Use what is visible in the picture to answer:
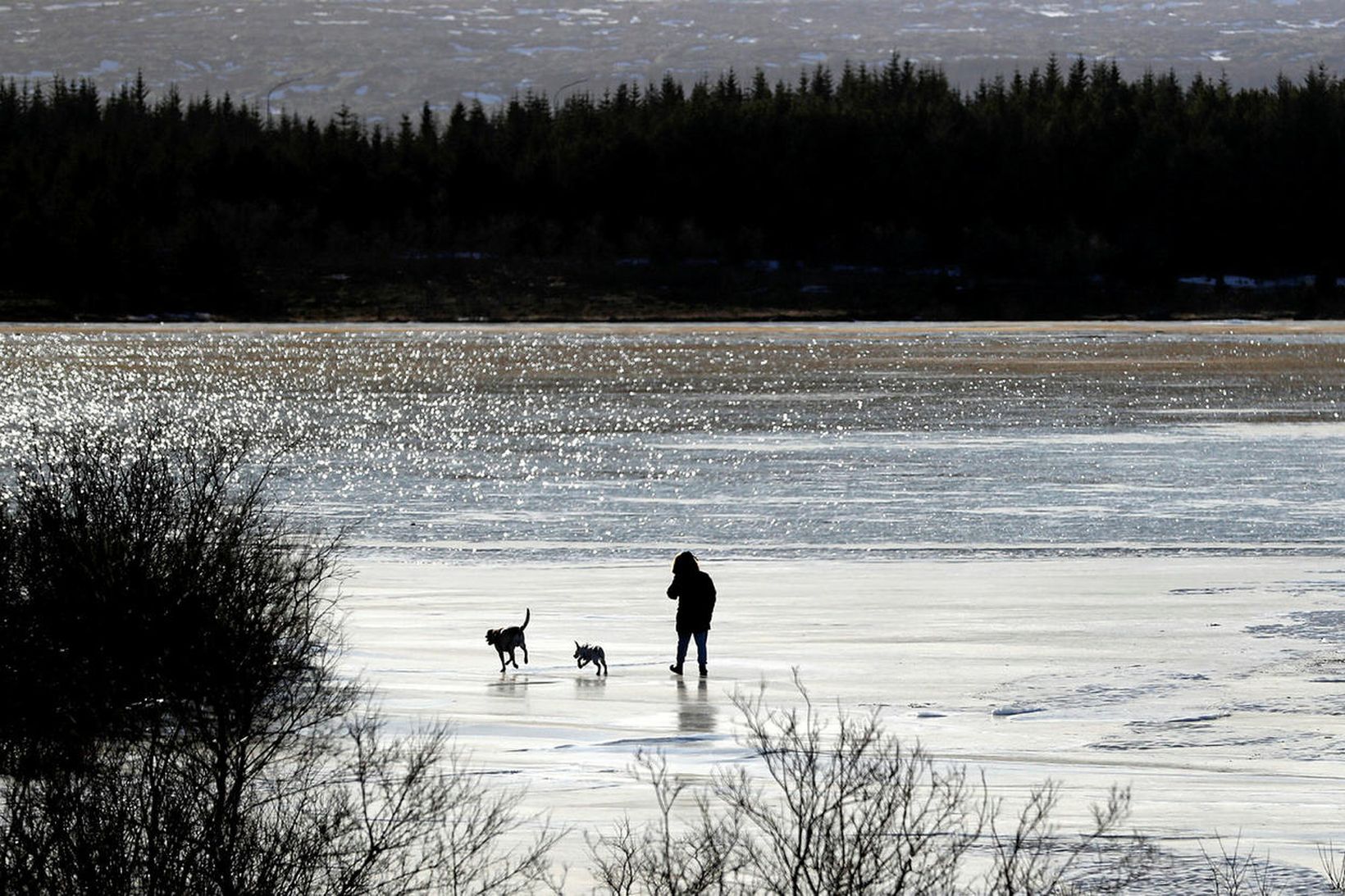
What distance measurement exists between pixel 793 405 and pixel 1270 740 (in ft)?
114

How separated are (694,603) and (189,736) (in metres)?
6.03

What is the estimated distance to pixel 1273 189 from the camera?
138m

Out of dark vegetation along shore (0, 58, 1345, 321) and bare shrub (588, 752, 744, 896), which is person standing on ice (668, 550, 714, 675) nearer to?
bare shrub (588, 752, 744, 896)

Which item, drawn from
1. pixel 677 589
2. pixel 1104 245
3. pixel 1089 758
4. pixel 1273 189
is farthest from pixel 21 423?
pixel 1273 189

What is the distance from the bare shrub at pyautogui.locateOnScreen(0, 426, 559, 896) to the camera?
21.0 feet

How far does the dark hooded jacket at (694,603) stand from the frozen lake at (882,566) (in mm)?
379

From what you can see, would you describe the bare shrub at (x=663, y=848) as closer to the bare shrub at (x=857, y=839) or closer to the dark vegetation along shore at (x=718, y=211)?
the bare shrub at (x=857, y=839)

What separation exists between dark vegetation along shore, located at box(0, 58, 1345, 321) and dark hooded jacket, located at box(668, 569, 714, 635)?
104298mm

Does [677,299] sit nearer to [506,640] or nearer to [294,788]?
[506,640]

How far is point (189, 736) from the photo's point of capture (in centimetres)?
839

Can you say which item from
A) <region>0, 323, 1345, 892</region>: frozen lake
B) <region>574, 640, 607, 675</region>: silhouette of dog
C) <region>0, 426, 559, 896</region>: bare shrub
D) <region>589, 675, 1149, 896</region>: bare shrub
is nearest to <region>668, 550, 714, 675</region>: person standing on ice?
<region>0, 323, 1345, 892</region>: frozen lake

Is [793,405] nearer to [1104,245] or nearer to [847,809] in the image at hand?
[847,809]

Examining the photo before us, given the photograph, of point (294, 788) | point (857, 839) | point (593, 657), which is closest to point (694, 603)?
point (593, 657)

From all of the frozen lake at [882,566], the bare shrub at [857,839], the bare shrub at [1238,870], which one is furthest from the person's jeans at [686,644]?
the bare shrub at [1238,870]
